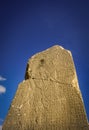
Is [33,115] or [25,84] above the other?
[25,84]

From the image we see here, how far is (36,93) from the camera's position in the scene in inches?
197

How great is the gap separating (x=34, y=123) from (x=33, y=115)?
156 mm

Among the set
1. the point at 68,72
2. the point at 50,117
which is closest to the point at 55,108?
the point at 50,117

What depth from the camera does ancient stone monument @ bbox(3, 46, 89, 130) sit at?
4.70m

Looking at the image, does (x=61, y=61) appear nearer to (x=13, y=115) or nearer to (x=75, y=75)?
(x=75, y=75)

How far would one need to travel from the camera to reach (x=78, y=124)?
4.65 m

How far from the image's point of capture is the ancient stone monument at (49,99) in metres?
4.70

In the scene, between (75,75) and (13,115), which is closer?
(13,115)

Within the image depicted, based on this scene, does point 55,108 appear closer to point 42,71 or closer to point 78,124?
point 78,124

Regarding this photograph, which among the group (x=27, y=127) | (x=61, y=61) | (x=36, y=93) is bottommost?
(x=27, y=127)

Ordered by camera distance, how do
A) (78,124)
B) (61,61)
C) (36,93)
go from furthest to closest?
(61,61)
(36,93)
(78,124)

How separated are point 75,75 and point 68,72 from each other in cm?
17

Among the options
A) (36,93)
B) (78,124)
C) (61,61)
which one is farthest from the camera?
(61,61)

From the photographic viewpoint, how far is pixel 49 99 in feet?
16.1
